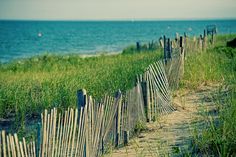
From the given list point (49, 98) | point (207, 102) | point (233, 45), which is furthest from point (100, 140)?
point (233, 45)

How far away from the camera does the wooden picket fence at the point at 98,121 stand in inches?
158

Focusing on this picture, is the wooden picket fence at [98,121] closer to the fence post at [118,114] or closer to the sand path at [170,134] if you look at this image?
the fence post at [118,114]

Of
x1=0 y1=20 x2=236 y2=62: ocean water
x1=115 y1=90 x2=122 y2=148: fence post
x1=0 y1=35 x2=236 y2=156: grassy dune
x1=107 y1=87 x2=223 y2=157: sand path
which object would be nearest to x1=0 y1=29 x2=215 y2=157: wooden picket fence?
x1=115 y1=90 x2=122 y2=148: fence post

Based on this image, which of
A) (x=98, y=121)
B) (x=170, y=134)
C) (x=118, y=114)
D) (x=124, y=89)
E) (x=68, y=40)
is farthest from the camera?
(x=68, y=40)

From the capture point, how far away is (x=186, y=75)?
10.6 m

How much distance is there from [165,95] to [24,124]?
295cm

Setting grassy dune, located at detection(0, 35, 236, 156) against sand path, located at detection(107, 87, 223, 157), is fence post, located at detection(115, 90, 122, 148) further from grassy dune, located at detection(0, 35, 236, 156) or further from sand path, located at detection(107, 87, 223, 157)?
grassy dune, located at detection(0, 35, 236, 156)

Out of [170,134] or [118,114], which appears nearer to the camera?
[118,114]

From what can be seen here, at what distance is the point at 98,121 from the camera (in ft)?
17.2

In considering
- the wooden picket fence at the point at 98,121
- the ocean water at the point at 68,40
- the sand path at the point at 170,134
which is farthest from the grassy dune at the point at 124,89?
the ocean water at the point at 68,40

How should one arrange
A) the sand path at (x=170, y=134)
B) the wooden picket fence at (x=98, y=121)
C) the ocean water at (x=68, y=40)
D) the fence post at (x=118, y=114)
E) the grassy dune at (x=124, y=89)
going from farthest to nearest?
the ocean water at (x=68, y=40) < the fence post at (x=118, y=114) < the sand path at (x=170, y=134) < the grassy dune at (x=124, y=89) < the wooden picket fence at (x=98, y=121)

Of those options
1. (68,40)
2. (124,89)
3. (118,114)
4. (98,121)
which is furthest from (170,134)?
(68,40)

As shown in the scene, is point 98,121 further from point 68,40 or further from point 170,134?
point 68,40

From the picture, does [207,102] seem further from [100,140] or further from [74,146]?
[74,146]
